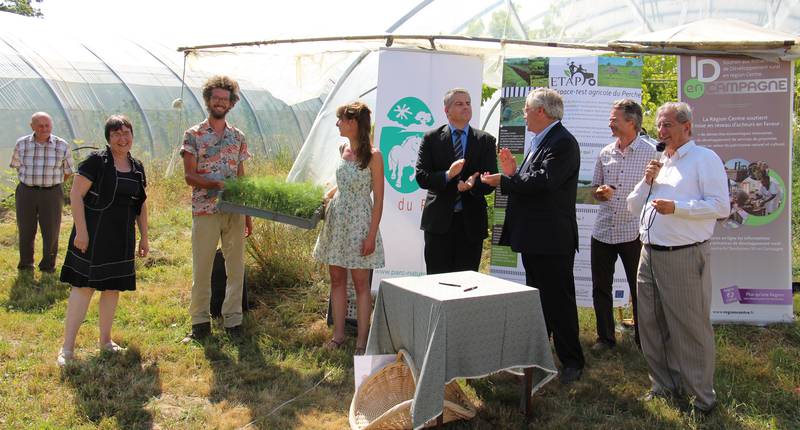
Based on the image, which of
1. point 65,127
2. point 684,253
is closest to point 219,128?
point 684,253

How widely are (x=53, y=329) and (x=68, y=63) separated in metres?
8.69

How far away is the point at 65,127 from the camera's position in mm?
11523

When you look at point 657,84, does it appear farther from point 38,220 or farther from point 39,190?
point 38,220

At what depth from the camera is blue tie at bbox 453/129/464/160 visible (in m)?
4.72

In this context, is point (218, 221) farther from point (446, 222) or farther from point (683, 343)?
point (683, 343)

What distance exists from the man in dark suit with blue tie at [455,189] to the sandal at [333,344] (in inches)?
35.2

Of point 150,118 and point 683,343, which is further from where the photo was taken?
point 150,118

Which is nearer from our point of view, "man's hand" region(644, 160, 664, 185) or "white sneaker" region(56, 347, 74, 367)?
"man's hand" region(644, 160, 664, 185)

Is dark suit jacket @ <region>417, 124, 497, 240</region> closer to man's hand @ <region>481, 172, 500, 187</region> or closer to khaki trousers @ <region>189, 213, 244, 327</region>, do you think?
man's hand @ <region>481, 172, 500, 187</region>

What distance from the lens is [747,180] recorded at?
5.72 metres

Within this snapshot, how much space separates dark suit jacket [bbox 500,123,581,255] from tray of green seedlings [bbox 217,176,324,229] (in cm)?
141

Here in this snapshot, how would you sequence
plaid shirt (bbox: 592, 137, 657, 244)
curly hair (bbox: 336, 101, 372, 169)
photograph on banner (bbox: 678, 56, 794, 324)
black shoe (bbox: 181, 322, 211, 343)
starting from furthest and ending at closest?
photograph on banner (bbox: 678, 56, 794, 324), black shoe (bbox: 181, 322, 211, 343), plaid shirt (bbox: 592, 137, 657, 244), curly hair (bbox: 336, 101, 372, 169)

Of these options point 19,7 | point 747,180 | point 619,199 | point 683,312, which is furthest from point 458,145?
point 19,7

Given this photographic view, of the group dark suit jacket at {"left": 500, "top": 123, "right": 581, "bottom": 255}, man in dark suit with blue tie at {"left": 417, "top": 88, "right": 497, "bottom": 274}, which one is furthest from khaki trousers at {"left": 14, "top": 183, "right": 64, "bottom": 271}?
dark suit jacket at {"left": 500, "top": 123, "right": 581, "bottom": 255}
